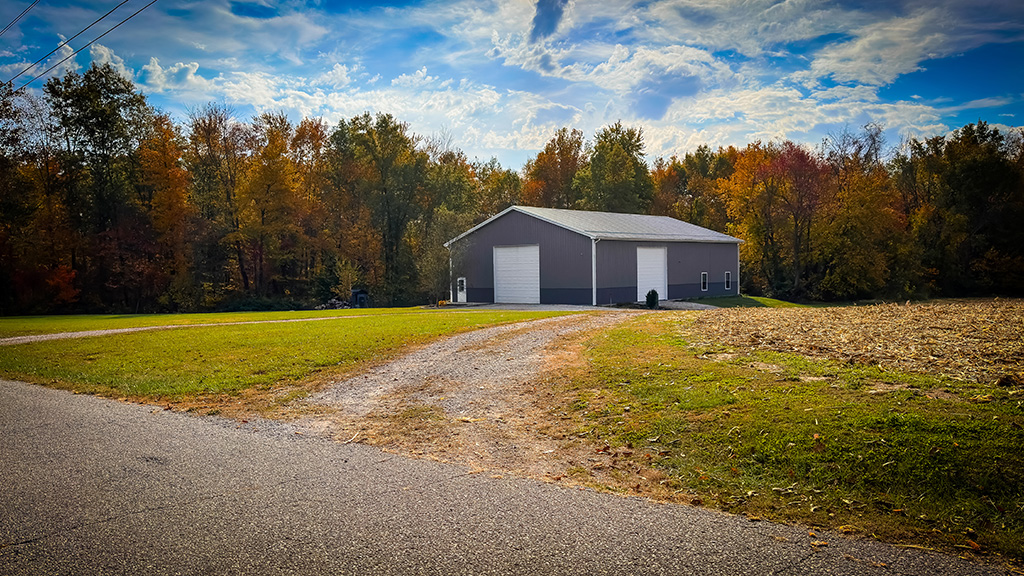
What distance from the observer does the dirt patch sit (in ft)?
19.7

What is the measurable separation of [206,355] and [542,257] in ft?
61.0

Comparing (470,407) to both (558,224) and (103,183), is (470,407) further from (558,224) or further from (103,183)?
(103,183)

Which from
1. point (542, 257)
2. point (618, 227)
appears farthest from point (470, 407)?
point (618, 227)

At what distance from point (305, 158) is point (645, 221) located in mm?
23447

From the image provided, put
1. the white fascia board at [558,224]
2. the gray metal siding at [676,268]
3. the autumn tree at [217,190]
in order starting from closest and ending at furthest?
the white fascia board at [558,224], the gray metal siding at [676,268], the autumn tree at [217,190]

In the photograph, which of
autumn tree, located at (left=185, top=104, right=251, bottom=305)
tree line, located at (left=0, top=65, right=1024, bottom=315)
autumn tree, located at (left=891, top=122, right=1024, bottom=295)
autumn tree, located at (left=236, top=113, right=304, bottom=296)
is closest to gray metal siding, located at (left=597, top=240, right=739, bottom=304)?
tree line, located at (left=0, top=65, right=1024, bottom=315)

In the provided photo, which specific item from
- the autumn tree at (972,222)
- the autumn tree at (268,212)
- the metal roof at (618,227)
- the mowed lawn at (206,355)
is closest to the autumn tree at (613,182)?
the metal roof at (618,227)

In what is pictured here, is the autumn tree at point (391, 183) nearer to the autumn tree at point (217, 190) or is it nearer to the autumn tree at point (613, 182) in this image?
the autumn tree at point (217, 190)

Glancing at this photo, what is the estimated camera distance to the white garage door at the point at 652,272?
3002 cm

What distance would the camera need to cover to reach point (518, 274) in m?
30.3

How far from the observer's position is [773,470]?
5.09 metres

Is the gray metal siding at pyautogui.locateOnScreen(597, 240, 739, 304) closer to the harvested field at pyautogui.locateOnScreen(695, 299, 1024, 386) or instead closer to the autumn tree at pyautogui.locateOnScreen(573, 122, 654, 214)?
the harvested field at pyautogui.locateOnScreen(695, 299, 1024, 386)

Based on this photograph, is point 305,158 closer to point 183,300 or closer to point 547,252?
point 183,300

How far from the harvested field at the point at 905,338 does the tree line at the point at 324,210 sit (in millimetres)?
20998
